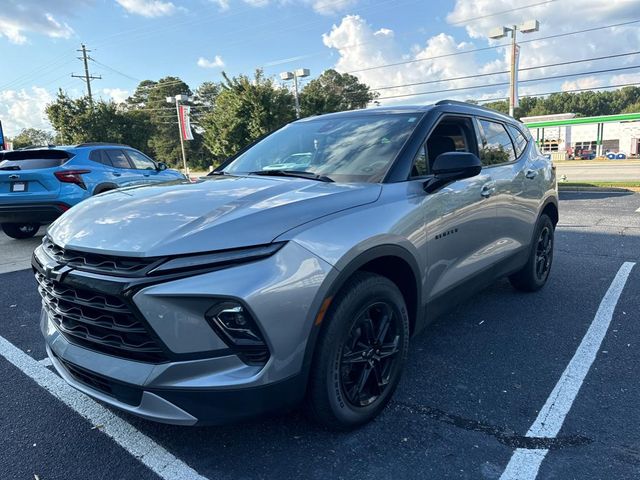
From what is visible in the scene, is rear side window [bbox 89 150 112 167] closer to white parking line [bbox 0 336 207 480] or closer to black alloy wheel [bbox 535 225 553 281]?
white parking line [bbox 0 336 207 480]

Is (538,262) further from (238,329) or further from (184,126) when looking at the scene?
(184,126)

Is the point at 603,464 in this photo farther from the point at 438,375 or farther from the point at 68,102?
the point at 68,102

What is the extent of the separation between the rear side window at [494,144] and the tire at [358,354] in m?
1.81

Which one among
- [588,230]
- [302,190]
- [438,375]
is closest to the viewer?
[302,190]

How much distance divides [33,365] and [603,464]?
365 cm

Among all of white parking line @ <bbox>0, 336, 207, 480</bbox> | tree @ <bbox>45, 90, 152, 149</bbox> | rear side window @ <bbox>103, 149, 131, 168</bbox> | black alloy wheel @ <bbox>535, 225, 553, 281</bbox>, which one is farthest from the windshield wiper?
tree @ <bbox>45, 90, 152, 149</bbox>

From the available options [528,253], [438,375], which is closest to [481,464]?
[438,375]

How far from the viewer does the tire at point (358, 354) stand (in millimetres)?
2279

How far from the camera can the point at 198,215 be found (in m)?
2.24

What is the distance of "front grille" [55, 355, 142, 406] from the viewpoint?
2.06m

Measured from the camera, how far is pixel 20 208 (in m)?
7.40

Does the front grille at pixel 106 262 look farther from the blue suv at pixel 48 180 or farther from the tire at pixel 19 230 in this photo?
the tire at pixel 19 230

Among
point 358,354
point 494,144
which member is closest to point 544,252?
point 494,144

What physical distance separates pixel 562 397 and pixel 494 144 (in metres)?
2.16
